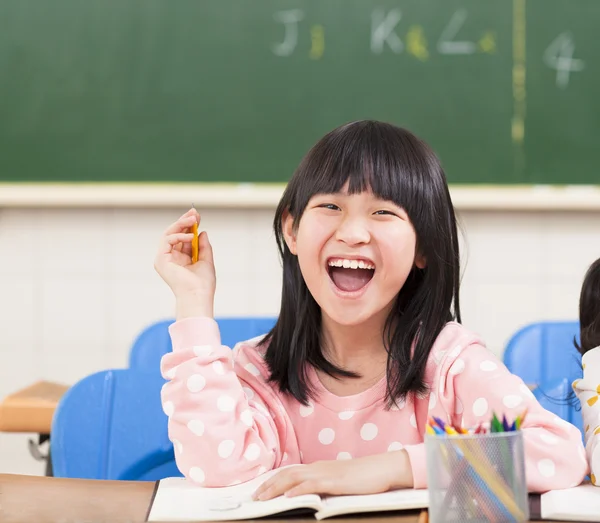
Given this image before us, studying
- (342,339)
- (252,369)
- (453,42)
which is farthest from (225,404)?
(453,42)

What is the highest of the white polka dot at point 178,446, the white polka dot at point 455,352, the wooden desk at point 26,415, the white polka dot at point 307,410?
the white polka dot at point 455,352

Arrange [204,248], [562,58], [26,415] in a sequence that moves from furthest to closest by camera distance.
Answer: [562,58]
[26,415]
[204,248]

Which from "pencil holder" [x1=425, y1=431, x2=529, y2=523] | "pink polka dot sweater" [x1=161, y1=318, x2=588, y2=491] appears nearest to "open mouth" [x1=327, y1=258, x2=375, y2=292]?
"pink polka dot sweater" [x1=161, y1=318, x2=588, y2=491]

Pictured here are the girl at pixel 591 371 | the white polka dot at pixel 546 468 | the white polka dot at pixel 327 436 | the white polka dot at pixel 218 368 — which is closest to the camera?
the white polka dot at pixel 546 468

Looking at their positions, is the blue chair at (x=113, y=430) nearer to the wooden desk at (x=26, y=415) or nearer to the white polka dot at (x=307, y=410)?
the white polka dot at (x=307, y=410)

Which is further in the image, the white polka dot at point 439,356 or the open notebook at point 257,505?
the white polka dot at point 439,356

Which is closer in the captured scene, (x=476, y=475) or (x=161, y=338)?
(x=476, y=475)

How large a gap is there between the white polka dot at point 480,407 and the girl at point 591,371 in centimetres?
13

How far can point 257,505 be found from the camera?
0.90 m

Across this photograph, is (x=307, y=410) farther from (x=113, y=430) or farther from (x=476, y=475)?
(x=476, y=475)

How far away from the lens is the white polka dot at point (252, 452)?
1136 millimetres

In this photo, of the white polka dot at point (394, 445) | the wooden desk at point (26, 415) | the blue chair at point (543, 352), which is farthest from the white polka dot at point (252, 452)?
the blue chair at point (543, 352)

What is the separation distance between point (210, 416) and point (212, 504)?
0.22 m

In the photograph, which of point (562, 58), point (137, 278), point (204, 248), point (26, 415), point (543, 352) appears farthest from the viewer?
point (137, 278)
